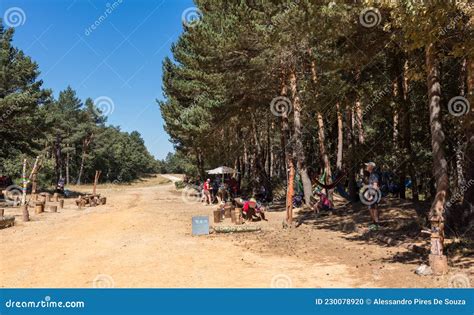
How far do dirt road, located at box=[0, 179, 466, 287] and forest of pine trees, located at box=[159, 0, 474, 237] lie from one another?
1953mm

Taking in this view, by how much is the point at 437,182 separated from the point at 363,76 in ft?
25.2

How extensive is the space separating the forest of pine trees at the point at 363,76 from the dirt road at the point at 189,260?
6.41 ft

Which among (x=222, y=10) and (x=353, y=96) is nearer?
(x=353, y=96)

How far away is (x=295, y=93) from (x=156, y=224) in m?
8.63

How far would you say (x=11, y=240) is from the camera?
13.7 metres

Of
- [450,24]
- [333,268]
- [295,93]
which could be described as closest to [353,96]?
[295,93]

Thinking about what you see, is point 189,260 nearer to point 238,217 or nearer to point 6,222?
point 238,217

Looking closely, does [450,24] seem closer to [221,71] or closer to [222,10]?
[221,71]

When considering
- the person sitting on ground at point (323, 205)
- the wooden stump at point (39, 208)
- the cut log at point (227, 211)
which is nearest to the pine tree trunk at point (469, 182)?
the person sitting on ground at point (323, 205)

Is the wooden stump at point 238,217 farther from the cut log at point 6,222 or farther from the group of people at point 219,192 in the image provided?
the cut log at point 6,222

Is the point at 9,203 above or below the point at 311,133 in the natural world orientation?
below

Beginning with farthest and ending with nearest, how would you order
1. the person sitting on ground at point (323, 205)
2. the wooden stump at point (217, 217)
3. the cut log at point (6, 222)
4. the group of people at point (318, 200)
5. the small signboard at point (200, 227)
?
the person sitting on ground at point (323, 205)
the wooden stump at point (217, 217)
the cut log at point (6, 222)
the small signboard at point (200, 227)
the group of people at point (318, 200)

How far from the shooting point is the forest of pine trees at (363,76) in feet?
29.2

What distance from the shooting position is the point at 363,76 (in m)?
15.2
